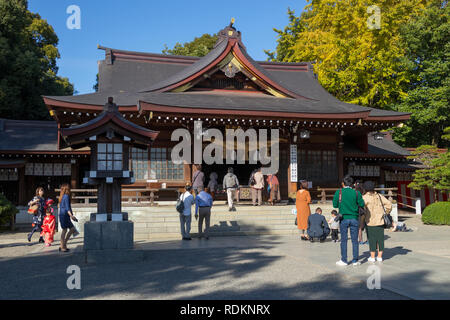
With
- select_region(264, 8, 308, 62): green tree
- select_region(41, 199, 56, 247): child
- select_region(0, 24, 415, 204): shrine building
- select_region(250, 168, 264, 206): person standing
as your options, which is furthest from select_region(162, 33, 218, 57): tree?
select_region(41, 199, 56, 247): child

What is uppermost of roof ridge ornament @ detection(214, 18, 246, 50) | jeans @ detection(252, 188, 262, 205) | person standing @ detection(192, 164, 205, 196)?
roof ridge ornament @ detection(214, 18, 246, 50)

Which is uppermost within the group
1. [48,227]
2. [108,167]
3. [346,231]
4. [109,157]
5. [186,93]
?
[186,93]

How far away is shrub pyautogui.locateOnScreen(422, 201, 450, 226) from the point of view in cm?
1546

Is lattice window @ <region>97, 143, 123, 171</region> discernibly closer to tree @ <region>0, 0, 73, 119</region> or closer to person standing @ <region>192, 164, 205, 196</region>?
person standing @ <region>192, 164, 205, 196</region>

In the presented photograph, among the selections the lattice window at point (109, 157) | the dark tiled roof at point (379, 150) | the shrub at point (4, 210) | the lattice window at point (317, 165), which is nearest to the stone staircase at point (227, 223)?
the lattice window at point (317, 165)

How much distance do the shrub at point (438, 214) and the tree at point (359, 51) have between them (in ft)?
37.0

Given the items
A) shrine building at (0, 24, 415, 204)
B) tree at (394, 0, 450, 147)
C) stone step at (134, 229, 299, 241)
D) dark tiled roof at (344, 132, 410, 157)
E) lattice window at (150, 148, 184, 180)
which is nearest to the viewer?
stone step at (134, 229, 299, 241)

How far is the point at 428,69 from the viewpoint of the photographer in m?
25.0

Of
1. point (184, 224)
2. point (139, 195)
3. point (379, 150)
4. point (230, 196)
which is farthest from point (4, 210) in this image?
point (379, 150)

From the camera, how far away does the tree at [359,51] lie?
83.0ft

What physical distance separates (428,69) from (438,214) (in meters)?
13.3

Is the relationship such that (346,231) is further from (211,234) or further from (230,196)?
(230,196)

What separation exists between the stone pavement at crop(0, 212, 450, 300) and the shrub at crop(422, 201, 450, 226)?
5.76m
